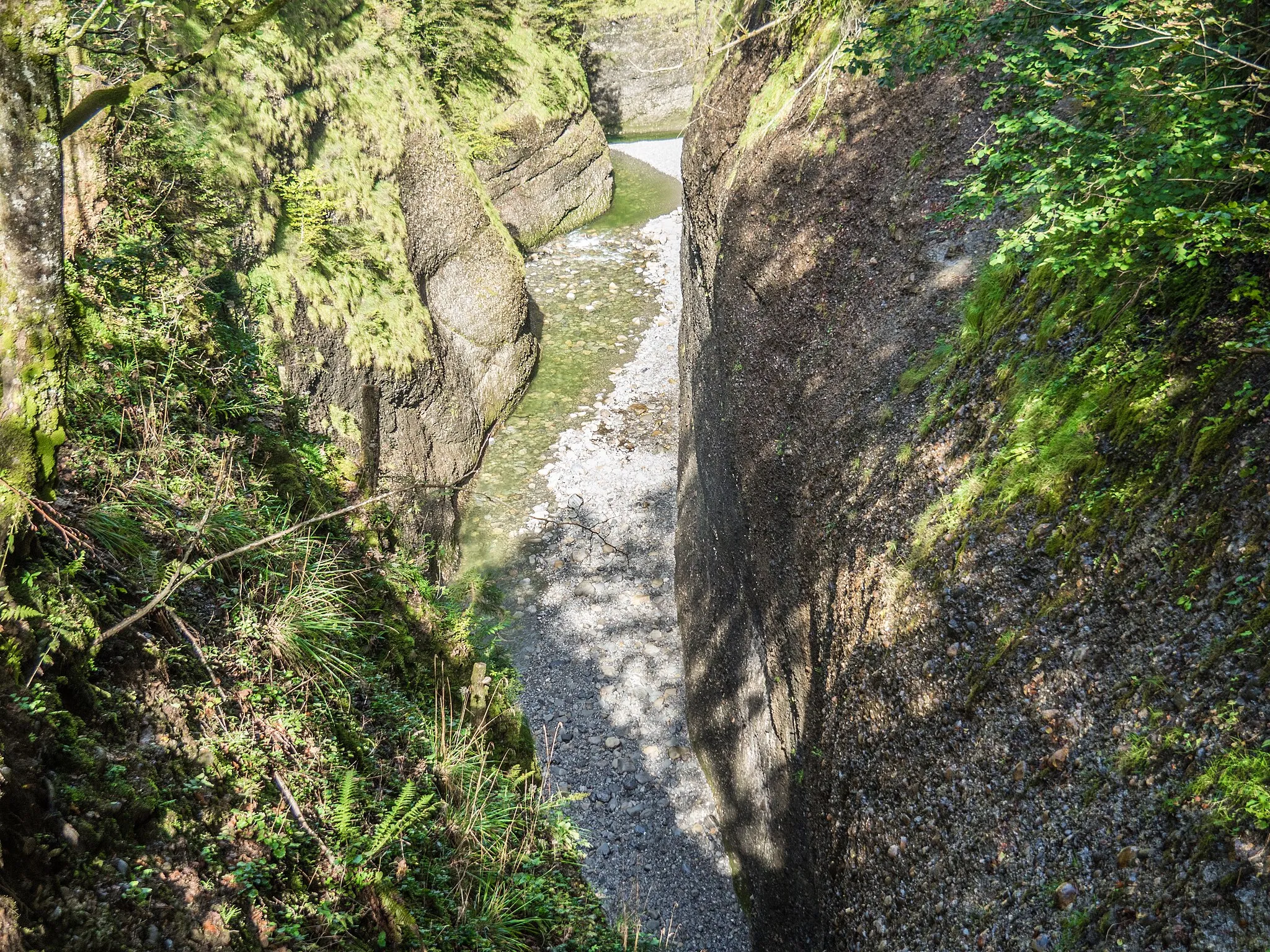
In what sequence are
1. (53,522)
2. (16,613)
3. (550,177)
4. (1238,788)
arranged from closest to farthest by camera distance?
(1238,788) < (16,613) < (53,522) < (550,177)

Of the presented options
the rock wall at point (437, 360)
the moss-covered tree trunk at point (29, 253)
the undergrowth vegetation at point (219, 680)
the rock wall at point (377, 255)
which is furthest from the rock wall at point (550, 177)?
the moss-covered tree trunk at point (29, 253)

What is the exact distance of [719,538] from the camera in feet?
25.1

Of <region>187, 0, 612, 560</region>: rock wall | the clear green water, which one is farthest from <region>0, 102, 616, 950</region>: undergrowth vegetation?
the clear green water

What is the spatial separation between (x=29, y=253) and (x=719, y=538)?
6118mm

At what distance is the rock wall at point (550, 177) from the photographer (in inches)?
657

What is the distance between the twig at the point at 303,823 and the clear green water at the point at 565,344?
655 cm

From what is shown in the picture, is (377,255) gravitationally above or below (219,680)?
above

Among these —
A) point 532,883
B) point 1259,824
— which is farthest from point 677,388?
point 1259,824

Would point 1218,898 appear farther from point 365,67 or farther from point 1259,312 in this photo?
point 365,67

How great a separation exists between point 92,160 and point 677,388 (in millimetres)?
8943

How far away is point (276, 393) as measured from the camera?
6.88 metres

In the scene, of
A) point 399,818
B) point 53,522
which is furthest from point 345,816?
point 53,522

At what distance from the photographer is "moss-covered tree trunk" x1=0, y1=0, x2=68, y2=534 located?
8.75 ft

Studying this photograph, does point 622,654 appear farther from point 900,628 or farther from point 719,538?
point 900,628
